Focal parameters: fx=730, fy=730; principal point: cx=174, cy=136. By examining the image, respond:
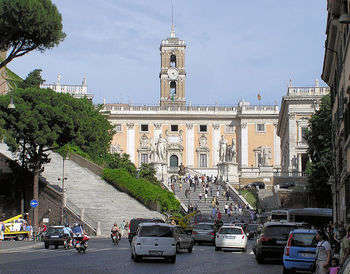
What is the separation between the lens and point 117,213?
4912 centimetres

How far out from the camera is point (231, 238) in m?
30.0

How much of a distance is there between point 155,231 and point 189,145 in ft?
254

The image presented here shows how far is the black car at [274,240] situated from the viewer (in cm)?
2308

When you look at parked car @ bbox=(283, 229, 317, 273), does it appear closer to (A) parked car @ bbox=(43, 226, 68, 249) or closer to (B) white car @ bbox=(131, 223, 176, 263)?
(B) white car @ bbox=(131, 223, 176, 263)

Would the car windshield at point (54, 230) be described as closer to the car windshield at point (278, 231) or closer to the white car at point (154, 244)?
the white car at point (154, 244)

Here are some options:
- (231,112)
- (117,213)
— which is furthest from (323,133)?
(231,112)

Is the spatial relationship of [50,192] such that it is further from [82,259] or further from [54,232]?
[82,259]

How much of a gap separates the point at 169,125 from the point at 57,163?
130 ft

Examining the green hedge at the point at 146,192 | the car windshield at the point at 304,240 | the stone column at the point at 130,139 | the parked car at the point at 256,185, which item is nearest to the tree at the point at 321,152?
the green hedge at the point at 146,192

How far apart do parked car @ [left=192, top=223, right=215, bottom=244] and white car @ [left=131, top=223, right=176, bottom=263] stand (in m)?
13.8

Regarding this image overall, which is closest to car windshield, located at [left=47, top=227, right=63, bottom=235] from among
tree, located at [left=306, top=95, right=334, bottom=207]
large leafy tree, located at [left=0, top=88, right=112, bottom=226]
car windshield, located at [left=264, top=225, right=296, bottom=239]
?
car windshield, located at [left=264, top=225, right=296, bottom=239]

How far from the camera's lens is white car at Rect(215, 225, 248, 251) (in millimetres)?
29953

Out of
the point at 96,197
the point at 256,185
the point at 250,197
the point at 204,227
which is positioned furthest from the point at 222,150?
the point at 204,227

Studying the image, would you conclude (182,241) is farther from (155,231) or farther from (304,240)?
(304,240)
